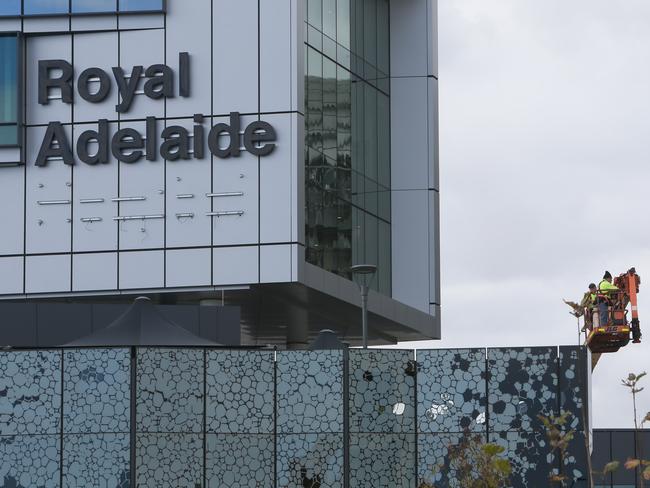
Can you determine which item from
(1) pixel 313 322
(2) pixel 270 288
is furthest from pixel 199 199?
(1) pixel 313 322

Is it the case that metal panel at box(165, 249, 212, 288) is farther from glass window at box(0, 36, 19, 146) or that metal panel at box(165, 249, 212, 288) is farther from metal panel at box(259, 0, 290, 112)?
glass window at box(0, 36, 19, 146)

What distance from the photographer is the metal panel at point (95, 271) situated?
149ft

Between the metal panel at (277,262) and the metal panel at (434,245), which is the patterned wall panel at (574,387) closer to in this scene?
the metal panel at (277,262)

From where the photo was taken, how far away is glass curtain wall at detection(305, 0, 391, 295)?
47.7 m

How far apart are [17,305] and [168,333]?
10.2m

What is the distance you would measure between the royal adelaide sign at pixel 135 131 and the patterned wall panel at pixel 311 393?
15.3 m

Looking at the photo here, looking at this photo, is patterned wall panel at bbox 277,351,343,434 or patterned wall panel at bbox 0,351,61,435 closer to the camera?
patterned wall panel at bbox 0,351,61,435

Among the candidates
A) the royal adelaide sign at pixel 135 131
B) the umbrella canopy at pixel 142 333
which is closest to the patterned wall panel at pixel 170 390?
the umbrella canopy at pixel 142 333

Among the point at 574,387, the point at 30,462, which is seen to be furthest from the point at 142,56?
the point at 574,387

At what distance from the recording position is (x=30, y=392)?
98.9 ft

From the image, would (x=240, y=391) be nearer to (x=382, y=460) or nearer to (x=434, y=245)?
(x=382, y=460)

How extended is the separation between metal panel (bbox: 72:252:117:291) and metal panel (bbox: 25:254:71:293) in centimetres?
25

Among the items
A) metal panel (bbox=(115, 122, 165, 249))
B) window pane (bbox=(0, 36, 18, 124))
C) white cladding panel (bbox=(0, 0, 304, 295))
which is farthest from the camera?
window pane (bbox=(0, 36, 18, 124))

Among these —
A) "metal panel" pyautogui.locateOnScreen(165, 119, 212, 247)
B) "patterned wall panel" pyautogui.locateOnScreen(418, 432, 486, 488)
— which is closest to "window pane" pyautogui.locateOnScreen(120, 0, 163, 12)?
"metal panel" pyautogui.locateOnScreen(165, 119, 212, 247)
